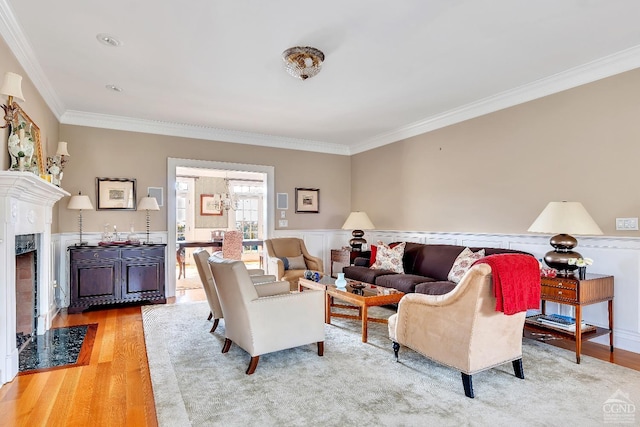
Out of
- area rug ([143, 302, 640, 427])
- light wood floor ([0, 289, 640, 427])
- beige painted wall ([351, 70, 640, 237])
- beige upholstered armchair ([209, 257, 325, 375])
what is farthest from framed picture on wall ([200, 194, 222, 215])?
beige upholstered armchair ([209, 257, 325, 375])

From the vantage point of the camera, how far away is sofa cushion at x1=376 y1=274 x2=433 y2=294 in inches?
168

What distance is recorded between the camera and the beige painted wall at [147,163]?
524 centimetres

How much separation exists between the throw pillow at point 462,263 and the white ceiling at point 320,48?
6.07 feet

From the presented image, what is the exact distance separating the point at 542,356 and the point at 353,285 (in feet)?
6.27

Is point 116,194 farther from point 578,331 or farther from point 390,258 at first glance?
point 578,331

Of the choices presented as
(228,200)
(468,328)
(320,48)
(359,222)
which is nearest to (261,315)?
(468,328)

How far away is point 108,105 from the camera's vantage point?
15.9ft

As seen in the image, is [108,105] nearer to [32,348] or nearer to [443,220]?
[32,348]

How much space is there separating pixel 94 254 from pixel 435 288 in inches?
172

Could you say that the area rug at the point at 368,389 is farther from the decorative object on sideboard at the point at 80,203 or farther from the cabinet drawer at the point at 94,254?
the decorative object on sideboard at the point at 80,203

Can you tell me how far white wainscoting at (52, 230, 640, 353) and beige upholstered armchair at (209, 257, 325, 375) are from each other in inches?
102

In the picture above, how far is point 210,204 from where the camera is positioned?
33.0ft

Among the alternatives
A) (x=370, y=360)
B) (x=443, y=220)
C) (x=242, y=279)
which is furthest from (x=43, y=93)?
(x=443, y=220)

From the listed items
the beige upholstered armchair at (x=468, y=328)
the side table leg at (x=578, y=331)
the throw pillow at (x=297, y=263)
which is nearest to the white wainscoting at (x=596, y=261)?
the side table leg at (x=578, y=331)
